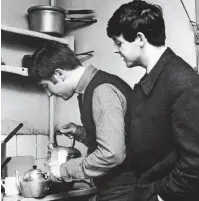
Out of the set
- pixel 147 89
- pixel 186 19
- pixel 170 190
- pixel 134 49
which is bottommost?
pixel 170 190

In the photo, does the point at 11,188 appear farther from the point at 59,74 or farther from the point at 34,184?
the point at 59,74

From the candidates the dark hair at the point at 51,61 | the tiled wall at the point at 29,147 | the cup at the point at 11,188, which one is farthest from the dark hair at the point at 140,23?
the tiled wall at the point at 29,147

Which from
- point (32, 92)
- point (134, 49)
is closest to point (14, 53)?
point (32, 92)

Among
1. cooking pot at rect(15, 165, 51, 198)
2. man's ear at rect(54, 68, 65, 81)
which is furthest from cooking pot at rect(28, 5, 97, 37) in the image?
cooking pot at rect(15, 165, 51, 198)

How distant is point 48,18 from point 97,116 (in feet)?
3.57

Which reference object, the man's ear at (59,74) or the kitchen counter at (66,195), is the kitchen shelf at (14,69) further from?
the kitchen counter at (66,195)

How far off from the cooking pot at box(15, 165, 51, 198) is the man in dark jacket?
26.3 inches

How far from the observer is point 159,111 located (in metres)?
1.27

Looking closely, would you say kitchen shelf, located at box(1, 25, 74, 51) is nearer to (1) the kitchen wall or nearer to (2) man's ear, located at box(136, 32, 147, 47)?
(1) the kitchen wall

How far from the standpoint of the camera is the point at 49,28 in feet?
8.10

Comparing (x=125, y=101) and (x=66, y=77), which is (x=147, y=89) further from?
(x=66, y=77)

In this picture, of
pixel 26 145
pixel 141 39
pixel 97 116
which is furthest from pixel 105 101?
pixel 26 145

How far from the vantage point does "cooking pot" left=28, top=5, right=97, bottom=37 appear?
2439mm

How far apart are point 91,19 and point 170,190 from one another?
5.21 feet
